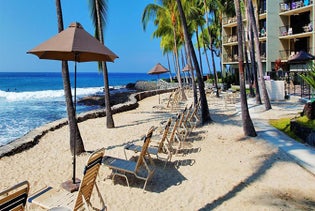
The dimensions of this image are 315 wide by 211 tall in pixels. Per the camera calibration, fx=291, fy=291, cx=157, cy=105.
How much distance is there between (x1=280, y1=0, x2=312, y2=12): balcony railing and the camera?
2603 cm

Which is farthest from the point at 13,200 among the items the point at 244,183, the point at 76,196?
the point at 244,183

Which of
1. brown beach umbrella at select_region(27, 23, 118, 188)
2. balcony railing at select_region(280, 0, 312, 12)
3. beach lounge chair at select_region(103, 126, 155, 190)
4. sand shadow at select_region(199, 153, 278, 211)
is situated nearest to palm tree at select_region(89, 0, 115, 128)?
beach lounge chair at select_region(103, 126, 155, 190)

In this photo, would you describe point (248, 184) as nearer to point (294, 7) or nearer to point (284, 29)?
point (294, 7)

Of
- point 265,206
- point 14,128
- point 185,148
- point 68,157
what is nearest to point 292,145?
point 185,148

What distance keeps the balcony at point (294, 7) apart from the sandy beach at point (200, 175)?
71.2 feet

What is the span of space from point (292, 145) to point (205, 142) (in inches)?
89.6

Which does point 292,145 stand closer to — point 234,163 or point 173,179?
point 234,163

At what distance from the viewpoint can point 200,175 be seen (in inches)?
227

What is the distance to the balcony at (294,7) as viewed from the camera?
84.7 ft

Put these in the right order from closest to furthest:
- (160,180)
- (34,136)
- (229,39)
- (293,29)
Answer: (160,180)
(34,136)
(293,29)
(229,39)

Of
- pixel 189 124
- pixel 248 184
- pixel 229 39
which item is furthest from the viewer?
pixel 229 39

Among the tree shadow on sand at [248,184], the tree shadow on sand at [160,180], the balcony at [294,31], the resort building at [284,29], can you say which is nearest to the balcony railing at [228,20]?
the resort building at [284,29]

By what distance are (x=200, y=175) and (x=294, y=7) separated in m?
26.7

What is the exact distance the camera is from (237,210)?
4.34 m
